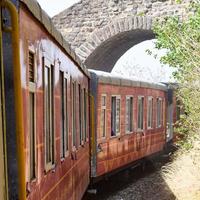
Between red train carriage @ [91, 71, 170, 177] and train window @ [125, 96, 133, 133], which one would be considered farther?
train window @ [125, 96, 133, 133]

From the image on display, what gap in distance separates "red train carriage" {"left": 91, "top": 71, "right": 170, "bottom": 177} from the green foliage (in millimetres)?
1285

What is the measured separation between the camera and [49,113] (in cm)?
508

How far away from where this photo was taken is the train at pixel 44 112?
10.3 feet

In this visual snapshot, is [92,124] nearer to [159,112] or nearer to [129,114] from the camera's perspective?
[129,114]

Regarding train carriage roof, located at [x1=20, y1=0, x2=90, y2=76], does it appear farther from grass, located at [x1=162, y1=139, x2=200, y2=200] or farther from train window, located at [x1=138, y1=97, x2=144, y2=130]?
train window, located at [x1=138, y1=97, x2=144, y2=130]

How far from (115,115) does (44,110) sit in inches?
333

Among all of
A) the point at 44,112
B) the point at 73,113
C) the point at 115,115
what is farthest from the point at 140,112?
the point at 44,112

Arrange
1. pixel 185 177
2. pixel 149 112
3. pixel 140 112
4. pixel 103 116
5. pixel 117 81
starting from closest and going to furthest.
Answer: pixel 103 116, pixel 117 81, pixel 185 177, pixel 140 112, pixel 149 112

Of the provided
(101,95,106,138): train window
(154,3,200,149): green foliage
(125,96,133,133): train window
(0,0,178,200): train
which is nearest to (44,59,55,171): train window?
(0,0,178,200): train

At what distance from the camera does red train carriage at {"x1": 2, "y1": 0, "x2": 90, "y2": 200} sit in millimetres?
3606

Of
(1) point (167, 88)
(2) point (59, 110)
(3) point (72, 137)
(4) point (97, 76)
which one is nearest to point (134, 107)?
(4) point (97, 76)

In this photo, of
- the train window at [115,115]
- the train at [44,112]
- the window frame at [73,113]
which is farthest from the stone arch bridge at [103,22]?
the window frame at [73,113]

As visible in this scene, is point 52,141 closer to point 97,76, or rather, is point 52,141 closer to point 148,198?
point 97,76

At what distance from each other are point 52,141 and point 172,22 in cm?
969
